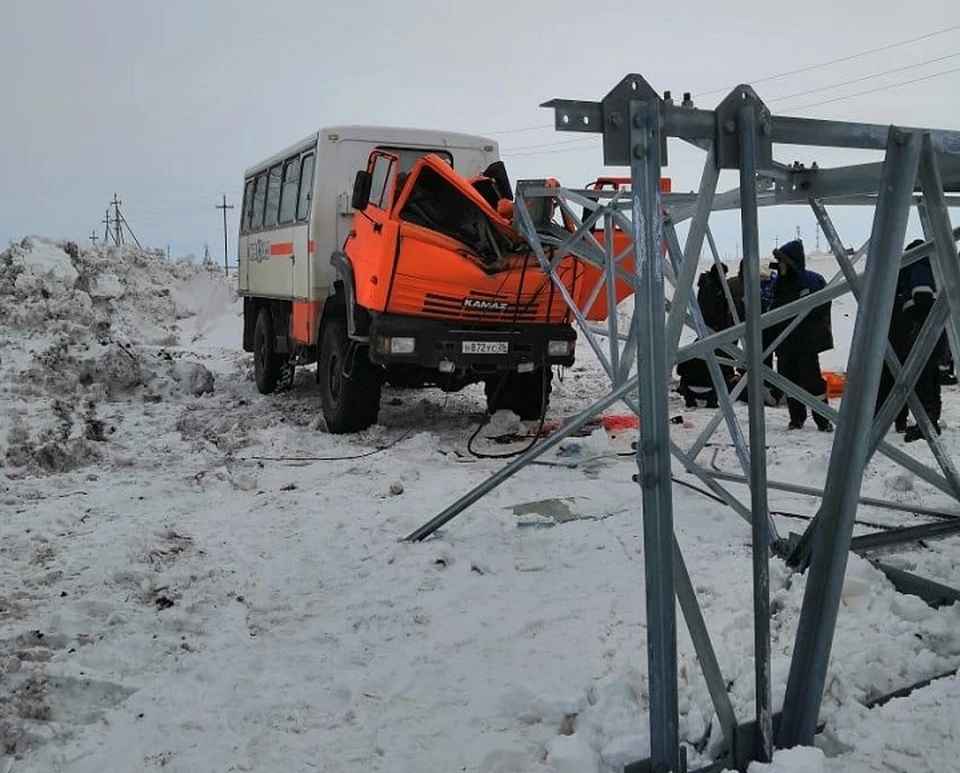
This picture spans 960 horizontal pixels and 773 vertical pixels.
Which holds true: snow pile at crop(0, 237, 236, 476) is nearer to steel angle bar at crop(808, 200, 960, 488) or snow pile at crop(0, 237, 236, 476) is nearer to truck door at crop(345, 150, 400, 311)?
truck door at crop(345, 150, 400, 311)

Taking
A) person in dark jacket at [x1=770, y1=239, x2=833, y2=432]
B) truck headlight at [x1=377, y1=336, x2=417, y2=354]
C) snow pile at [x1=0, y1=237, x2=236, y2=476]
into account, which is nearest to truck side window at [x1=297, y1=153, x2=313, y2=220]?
truck headlight at [x1=377, y1=336, x2=417, y2=354]

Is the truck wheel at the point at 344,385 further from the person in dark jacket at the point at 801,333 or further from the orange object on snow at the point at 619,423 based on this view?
the person in dark jacket at the point at 801,333

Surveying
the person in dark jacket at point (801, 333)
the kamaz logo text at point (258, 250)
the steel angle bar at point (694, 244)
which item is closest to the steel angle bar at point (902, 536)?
the steel angle bar at point (694, 244)

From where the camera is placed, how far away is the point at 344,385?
782cm

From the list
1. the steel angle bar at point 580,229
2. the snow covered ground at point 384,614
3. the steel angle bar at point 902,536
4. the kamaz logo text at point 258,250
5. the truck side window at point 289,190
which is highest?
the truck side window at point 289,190

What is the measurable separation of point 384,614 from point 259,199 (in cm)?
835

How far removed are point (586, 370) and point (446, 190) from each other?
21.4ft

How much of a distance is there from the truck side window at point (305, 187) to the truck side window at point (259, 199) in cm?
189

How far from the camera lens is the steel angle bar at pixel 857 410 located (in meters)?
2.10

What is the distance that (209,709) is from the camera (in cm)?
291

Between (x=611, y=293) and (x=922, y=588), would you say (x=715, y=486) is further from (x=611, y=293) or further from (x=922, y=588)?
(x=611, y=293)

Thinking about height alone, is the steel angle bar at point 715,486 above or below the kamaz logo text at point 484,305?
below

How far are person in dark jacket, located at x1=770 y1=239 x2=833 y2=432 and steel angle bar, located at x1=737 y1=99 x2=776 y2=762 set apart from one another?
581cm

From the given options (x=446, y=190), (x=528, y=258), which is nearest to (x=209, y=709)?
(x=528, y=258)
